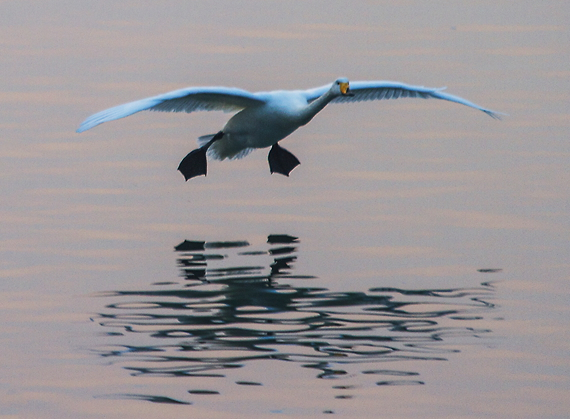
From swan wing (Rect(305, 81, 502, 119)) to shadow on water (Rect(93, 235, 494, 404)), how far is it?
9.66 ft

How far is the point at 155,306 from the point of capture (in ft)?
33.6

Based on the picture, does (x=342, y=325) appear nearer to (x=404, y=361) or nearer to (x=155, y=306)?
(x=404, y=361)

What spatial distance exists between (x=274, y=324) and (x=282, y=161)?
5.80m

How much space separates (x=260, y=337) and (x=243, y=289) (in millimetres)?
1541

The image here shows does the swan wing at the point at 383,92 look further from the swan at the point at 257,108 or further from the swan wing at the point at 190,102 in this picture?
the swan wing at the point at 190,102

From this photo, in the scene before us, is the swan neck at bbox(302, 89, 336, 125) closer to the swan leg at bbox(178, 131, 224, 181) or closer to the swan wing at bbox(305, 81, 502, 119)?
the swan wing at bbox(305, 81, 502, 119)

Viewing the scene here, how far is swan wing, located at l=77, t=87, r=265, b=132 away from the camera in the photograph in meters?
11.7

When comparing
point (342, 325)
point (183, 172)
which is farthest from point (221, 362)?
point (183, 172)

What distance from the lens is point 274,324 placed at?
9672 mm

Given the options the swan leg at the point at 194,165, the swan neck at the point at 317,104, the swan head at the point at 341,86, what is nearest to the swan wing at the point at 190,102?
the swan neck at the point at 317,104

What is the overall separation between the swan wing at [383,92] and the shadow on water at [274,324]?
2.94 m

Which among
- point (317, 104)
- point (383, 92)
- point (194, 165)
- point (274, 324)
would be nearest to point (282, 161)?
point (194, 165)

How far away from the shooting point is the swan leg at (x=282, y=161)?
15.2m

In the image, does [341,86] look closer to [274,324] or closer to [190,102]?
[190,102]
